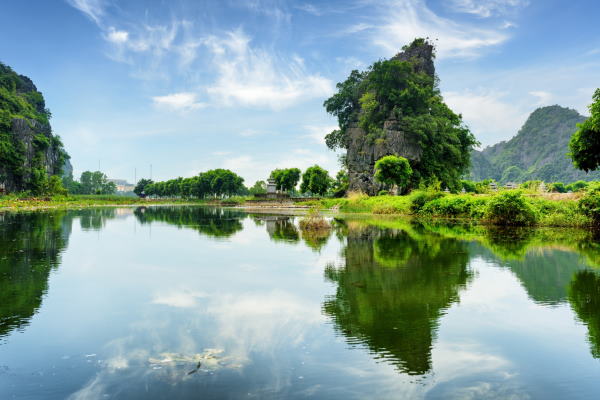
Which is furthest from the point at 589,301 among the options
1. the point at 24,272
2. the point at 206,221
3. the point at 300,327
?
the point at 206,221

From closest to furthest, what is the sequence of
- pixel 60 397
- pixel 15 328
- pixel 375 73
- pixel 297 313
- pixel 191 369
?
1. pixel 60 397
2. pixel 191 369
3. pixel 15 328
4. pixel 297 313
5. pixel 375 73

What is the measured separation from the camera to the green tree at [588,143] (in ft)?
75.0

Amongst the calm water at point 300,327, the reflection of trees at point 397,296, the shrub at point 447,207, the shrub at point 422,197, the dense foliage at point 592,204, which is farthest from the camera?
the shrub at point 422,197

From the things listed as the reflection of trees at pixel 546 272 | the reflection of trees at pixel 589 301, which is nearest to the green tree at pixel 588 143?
the reflection of trees at pixel 546 272

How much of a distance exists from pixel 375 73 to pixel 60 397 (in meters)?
61.1

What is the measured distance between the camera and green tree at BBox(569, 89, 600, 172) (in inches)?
900

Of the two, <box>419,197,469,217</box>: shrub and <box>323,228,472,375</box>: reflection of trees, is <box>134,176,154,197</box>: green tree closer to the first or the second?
<box>419,197,469,217</box>: shrub

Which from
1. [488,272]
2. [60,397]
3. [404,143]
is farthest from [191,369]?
[404,143]

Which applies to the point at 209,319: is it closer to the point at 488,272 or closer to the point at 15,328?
the point at 15,328

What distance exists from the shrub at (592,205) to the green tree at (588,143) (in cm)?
312

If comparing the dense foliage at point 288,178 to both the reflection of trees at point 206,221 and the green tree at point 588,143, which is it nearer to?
the reflection of trees at point 206,221

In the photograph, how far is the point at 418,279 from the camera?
1025 centimetres

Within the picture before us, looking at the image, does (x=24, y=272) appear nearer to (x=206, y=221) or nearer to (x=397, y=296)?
(x=397, y=296)

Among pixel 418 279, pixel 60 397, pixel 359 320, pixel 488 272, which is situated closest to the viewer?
pixel 60 397
